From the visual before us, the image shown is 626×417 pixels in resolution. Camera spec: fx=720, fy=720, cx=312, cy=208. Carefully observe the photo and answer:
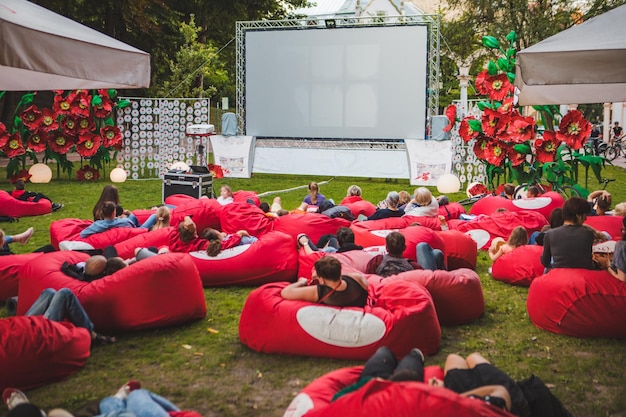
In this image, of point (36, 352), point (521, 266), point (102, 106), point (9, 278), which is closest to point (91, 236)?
point (9, 278)

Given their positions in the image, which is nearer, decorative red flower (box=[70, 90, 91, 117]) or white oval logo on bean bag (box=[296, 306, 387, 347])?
white oval logo on bean bag (box=[296, 306, 387, 347])

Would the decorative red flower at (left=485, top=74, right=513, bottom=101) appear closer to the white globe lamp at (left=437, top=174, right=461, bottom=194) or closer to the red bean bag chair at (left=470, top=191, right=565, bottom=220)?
the white globe lamp at (left=437, top=174, right=461, bottom=194)

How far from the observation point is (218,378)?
4703 mm

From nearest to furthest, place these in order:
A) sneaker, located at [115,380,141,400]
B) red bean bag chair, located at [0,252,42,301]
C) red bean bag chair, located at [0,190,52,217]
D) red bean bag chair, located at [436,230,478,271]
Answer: sneaker, located at [115,380,141,400] < red bean bag chair, located at [0,252,42,301] < red bean bag chair, located at [436,230,478,271] < red bean bag chair, located at [0,190,52,217]

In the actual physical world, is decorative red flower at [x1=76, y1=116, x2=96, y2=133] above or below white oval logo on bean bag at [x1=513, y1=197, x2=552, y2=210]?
above

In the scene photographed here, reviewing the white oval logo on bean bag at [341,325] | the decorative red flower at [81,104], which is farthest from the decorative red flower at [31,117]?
the white oval logo on bean bag at [341,325]

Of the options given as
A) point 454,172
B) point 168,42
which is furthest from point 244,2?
point 454,172

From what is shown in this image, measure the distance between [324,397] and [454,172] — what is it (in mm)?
13308

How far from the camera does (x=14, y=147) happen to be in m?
15.1

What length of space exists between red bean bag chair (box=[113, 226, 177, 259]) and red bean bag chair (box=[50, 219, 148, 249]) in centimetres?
27

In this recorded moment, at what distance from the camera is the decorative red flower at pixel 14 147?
15.1m

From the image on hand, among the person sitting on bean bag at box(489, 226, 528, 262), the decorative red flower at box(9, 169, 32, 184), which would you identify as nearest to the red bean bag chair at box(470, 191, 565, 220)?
the person sitting on bean bag at box(489, 226, 528, 262)

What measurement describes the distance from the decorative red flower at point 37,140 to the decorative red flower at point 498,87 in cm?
949

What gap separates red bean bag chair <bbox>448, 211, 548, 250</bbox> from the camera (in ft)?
28.4
